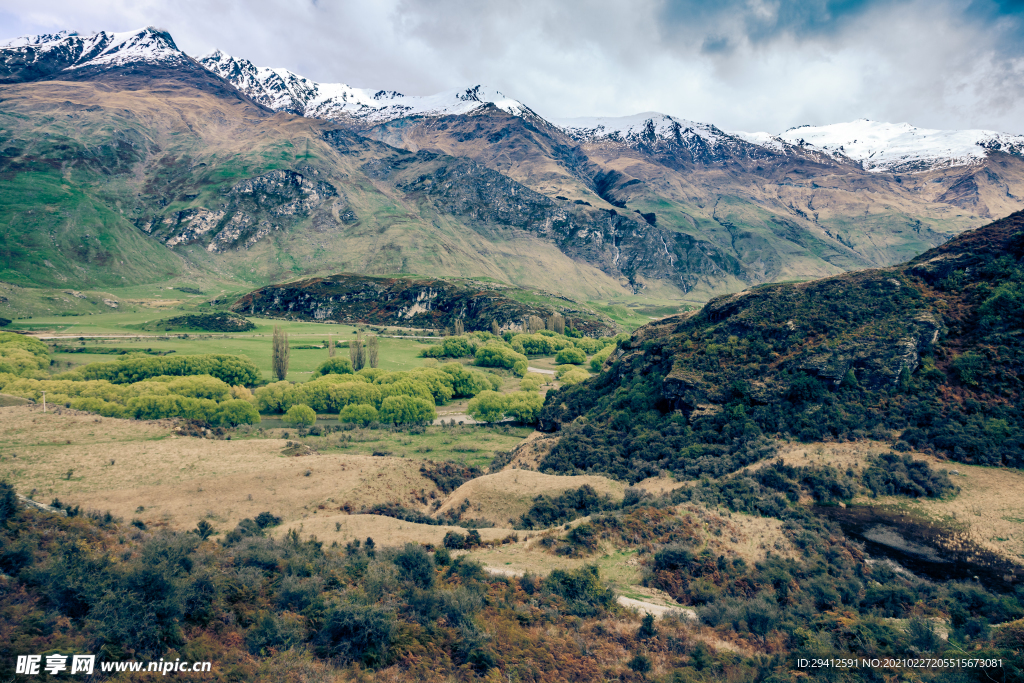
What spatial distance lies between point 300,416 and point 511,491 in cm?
4219

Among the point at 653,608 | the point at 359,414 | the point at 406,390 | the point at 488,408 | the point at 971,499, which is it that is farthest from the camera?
the point at 406,390

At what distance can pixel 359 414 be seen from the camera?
70.7 m

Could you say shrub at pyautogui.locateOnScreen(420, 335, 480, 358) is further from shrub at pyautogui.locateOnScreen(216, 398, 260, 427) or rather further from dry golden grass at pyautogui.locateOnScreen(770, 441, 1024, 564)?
dry golden grass at pyautogui.locateOnScreen(770, 441, 1024, 564)

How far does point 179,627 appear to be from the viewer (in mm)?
14969

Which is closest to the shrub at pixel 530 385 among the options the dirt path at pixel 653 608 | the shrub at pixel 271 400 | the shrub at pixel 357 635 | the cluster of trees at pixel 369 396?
the cluster of trees at pixel 369 396

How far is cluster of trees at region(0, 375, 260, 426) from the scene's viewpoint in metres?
59.2

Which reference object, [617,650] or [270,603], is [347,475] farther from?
[617,650]

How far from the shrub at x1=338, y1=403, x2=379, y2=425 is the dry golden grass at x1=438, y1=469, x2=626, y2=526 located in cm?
3520

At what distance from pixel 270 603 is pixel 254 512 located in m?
16.9

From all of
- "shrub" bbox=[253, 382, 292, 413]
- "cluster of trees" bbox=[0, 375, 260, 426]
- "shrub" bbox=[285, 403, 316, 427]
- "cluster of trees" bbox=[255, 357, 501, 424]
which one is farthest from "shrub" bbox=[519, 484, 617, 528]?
"shrub" bbox=[253, 382, 292, 413]

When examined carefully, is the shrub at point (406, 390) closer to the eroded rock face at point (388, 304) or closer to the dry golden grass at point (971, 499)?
the dry golden grass at point (971, 499)

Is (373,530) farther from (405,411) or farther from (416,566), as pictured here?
(405,411)

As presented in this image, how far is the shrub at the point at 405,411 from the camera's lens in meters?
71.2

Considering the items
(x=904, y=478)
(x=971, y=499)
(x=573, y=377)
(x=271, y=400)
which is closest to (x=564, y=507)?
(x=904, y=478)
